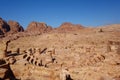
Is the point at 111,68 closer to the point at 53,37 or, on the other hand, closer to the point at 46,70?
the point at 46,70

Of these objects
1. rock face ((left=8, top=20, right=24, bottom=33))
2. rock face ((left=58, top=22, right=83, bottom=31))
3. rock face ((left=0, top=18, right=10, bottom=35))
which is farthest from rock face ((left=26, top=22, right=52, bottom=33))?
rock face ((left=0, top=18, right=10, bottom=35))

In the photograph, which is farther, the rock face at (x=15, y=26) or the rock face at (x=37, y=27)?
the rock face at (x=15, y=26)

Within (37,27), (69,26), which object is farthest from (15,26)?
(69,26)

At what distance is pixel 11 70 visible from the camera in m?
11.3

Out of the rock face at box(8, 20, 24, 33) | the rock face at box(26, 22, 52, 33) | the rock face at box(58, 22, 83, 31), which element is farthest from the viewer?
the rock face at box(8, 20, 24, 33)

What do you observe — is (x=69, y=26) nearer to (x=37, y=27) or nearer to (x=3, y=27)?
(x=37, y=27)

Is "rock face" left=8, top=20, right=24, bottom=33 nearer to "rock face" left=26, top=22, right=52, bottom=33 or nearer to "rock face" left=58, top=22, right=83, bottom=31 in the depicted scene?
"rock face" left=26, top=22, right=52, bottom=33

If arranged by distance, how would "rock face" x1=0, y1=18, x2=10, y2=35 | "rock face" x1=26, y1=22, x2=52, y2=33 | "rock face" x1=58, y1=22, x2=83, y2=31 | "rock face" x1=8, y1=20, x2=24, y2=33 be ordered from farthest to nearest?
"rock face" x1=8, y1=20, x2=24, y2=33
"rock face" x1=26, y1=22, x2=52, y2=33
"rock face" x1=0, y1=18, x2=10, y2=35
"rock face" x1=58, y1=22, x2=83, y2=31

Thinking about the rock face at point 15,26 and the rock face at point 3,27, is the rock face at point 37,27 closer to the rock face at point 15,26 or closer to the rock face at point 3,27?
the rock face at point 15,26

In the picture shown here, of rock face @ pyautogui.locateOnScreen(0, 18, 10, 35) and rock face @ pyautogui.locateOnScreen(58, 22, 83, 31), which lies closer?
rock face @ pyautogui.locateOnScreen(58, 22, 83, 31)

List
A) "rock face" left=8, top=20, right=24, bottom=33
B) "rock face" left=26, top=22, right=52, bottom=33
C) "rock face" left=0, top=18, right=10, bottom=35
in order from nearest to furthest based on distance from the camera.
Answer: "rock face" left=0, top=18, right=10, bottom=35, "rock face" left=26, top=22, right=52, bottom=33, "rock face" left=8, top=20, right=24, bottom=33

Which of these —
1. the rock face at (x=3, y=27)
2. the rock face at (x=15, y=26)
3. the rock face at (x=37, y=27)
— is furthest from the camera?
the rock face at (x=15, y=26)

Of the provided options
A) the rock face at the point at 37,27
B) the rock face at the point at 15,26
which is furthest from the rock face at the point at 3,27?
the rock face at the point at 37,27

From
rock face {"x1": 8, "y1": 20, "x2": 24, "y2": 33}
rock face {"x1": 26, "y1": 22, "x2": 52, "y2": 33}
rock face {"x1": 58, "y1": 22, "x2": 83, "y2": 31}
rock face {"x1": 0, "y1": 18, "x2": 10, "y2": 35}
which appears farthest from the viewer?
rock face {"x1": 8, "y1": 20, "x2": 24, "y2": 33}
